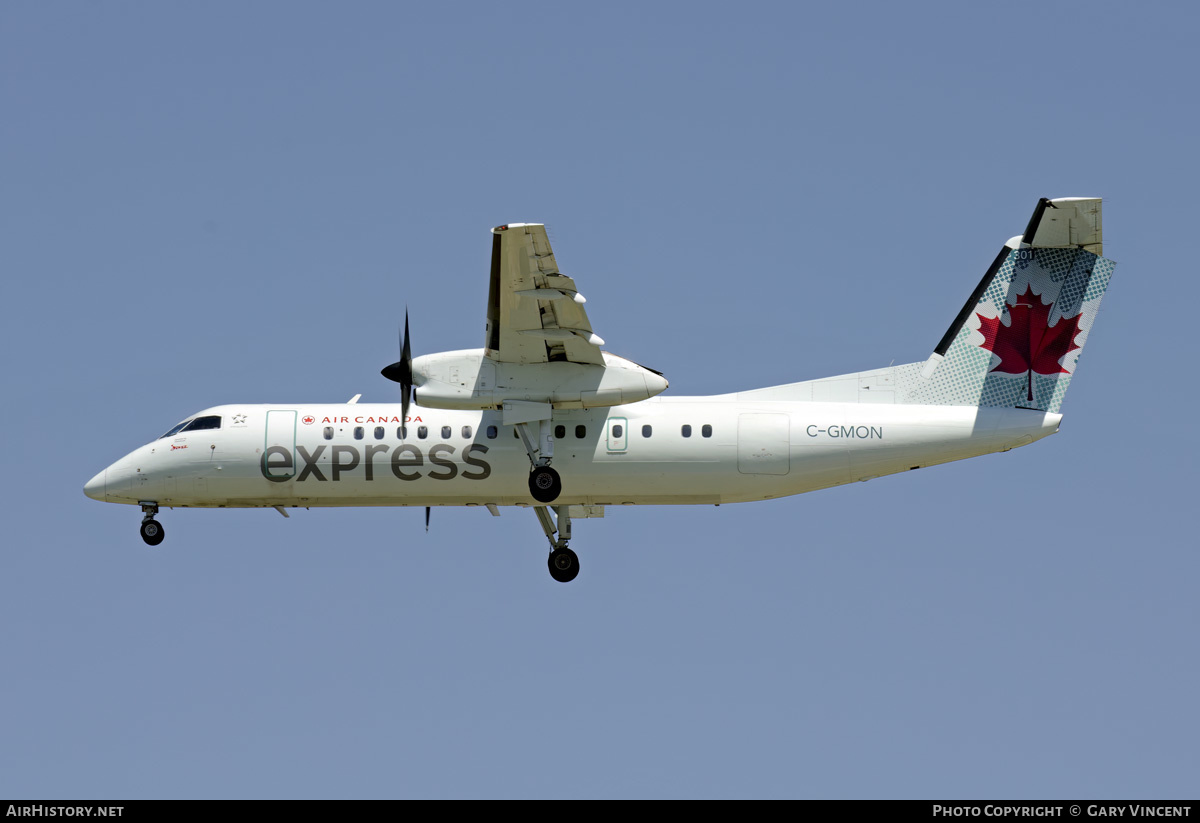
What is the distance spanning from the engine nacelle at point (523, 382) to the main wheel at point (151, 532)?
5886mm

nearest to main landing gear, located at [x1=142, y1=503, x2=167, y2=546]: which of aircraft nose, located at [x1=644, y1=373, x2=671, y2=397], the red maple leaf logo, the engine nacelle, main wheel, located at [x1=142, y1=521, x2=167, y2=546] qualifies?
main wheel, located at [x1=142, y1=521, x2=167, y2=546]

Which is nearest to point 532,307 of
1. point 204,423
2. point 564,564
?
point 564,564

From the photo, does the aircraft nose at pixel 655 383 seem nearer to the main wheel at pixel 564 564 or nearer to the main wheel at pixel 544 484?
the main wheel at pixel 544 484

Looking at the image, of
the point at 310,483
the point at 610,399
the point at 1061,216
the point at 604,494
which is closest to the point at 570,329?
the point at 610,399

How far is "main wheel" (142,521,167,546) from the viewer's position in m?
26.5

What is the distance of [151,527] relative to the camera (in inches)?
1043

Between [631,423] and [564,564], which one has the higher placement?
[631,423]

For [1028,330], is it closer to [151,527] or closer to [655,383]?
[655,383]

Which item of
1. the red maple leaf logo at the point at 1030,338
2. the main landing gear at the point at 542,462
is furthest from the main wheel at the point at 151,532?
the red maple leaf logo at the point at 1030,338

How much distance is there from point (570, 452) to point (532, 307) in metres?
2.97
